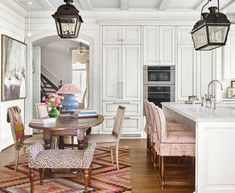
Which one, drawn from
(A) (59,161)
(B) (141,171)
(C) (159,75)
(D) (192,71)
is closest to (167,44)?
(C) (159,75)

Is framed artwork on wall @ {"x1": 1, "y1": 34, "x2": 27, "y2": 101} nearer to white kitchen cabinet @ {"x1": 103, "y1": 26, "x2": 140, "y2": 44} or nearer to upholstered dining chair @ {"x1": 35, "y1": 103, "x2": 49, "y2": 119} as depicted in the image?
upholstered dining chair @ {"x1": 35, "y1": 103, "x2": 49, "y2": 119}

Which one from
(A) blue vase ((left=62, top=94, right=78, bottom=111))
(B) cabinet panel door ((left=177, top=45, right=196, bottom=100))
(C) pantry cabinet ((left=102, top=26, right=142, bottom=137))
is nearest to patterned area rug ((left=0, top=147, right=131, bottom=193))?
(A) blue vase ((left=62, top=94, right=78, bottom=111))

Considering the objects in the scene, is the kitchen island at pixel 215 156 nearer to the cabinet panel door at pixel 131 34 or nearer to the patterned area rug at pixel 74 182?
the patterned area rug at pixel 74 182

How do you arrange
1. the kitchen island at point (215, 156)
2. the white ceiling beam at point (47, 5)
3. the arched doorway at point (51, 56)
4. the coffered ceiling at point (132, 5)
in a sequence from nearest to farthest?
1. the kitchen island at point (215, 156)
2. the white ceiling beam at point (47, 5)
3. the coffered ceiling at point (132, 5)
4. the arched doorway at point (51, 56)

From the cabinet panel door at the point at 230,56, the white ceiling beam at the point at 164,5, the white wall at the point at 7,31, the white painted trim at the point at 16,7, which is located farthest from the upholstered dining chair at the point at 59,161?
the cabinet panel door at the point at 230,56

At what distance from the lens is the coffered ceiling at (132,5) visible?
654 centimetres

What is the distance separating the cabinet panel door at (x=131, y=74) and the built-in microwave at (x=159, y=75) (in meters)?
0.21

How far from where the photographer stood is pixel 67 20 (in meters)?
3.80

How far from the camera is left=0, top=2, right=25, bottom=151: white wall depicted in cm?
588

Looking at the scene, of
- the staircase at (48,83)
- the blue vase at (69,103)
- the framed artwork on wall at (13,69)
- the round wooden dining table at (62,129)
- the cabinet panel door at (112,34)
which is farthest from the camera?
the staircase at (48,83)

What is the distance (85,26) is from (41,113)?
2.96m

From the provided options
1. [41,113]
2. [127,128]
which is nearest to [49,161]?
[41,113]

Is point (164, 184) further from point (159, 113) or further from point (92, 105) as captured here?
point (92, 105)

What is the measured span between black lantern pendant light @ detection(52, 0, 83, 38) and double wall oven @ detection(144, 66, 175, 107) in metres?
3.60
